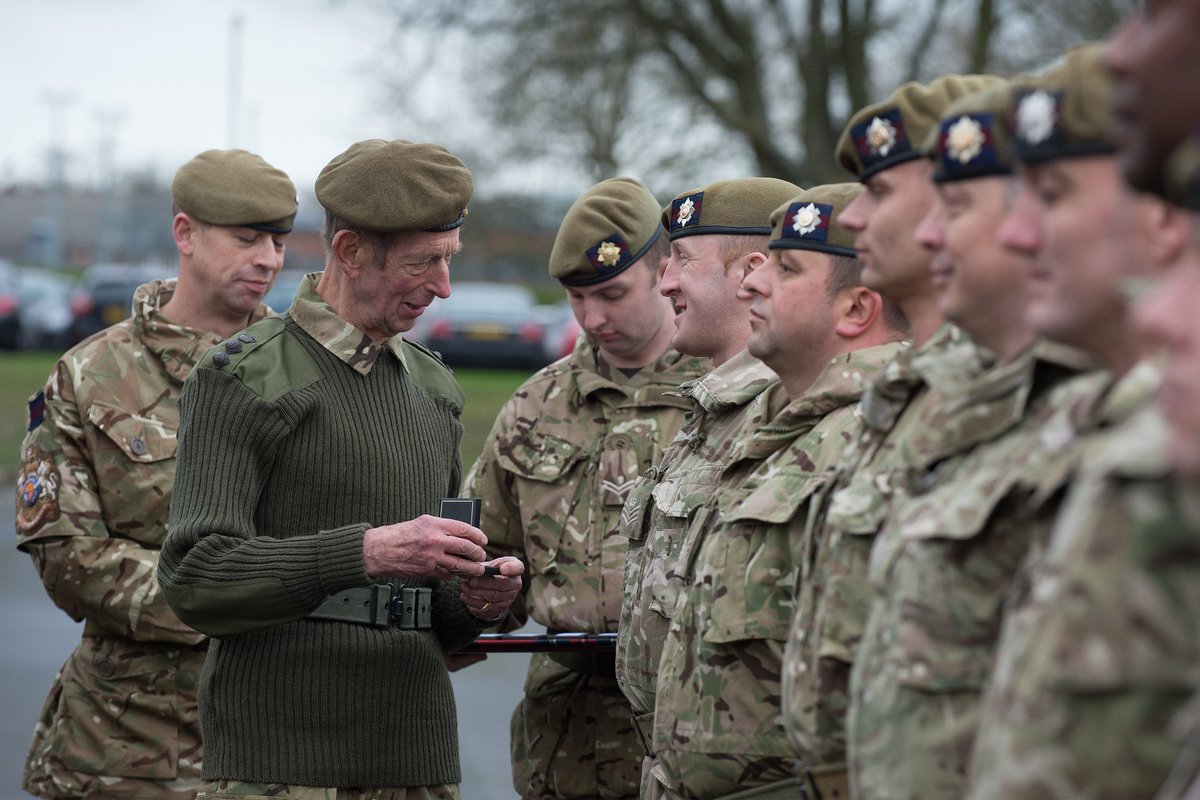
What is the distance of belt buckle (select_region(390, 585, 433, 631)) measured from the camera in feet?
12.6

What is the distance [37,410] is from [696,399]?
92.1 inches

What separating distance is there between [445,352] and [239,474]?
21384 mm

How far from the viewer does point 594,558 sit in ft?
16.0

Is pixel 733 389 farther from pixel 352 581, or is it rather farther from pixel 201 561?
pixel 201 561

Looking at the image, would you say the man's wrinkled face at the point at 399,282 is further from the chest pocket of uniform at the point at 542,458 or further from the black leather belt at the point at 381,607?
the chest pocket of uniform at the point at 542,458

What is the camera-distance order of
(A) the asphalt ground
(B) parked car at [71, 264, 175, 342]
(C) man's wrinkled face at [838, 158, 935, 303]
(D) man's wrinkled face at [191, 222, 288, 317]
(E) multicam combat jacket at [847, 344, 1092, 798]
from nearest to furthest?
(E) multicam combat jacket at [847, 344, 1092, 798] → (C) man's wrinkled face at [838, 158, 935, 303] → (D) man's wrinkled face at [191, 222, 288, 317] → (A) the asphalt ground → (B) parked car at [71, 264, 175, 342]

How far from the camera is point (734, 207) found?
434cm

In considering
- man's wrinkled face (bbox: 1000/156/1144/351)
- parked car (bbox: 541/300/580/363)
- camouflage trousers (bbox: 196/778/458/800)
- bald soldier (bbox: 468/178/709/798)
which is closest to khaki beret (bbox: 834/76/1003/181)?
man's wrinkled face (bbox: 1000/156/1144/351)

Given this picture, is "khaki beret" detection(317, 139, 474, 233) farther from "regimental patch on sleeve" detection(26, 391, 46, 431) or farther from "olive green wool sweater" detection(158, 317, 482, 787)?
"regimental patch on sleeve" detection(26, 391, 46, 431)

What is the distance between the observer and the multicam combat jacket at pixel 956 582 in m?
2.14

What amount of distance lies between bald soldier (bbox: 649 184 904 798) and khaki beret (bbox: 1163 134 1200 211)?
157 centimetres

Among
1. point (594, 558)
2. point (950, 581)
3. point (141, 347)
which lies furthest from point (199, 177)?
point (950, 581)

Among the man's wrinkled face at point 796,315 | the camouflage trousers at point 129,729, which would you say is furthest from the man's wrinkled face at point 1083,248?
the camouflage trousers at point 129,729

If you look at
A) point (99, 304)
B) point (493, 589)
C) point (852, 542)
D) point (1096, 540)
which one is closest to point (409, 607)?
point (493, 589)
